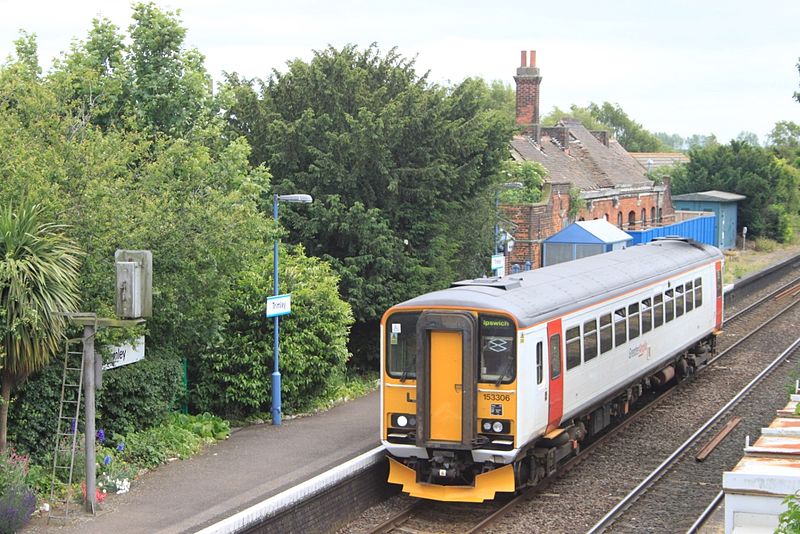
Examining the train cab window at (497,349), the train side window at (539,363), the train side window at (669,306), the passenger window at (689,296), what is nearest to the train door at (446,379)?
the train cab window at (497,349)

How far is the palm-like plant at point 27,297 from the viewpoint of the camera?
40.3ft

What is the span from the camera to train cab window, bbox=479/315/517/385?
1334 cm

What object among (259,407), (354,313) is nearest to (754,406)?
(354,313)

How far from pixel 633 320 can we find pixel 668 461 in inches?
99.2

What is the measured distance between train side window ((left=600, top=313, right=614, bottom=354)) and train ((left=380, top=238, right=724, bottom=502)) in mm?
16

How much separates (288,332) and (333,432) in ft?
7.25

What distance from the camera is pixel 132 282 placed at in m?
12.5

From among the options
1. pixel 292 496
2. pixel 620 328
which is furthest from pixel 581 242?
pixel 292 496

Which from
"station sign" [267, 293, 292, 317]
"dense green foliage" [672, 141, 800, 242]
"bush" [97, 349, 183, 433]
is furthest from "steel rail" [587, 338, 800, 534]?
"dense green foliage" [672, 141, 800, 242]

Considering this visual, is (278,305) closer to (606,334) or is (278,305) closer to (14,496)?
(606,334)

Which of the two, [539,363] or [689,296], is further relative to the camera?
[689,296]

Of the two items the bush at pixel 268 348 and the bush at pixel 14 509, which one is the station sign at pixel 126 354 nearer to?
the bush at pixel 268 348

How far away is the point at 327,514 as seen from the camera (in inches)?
517

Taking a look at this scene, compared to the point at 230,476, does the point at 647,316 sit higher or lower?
higher
